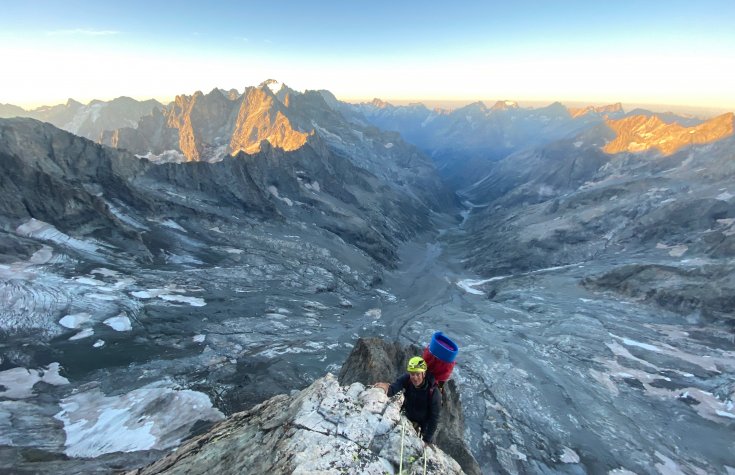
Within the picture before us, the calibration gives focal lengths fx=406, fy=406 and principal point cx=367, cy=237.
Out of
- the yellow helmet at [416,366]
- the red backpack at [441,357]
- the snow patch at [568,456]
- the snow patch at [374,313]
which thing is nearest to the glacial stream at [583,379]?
the snow patch at [568,456]

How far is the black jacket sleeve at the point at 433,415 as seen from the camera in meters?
12.8

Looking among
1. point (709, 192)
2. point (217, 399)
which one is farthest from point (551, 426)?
point (709, 192)

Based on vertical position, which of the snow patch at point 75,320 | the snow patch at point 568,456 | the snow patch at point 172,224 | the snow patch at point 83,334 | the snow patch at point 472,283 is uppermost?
the snow patch at point 172,224

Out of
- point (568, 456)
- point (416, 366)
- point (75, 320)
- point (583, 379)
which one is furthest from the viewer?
point (583, 379)

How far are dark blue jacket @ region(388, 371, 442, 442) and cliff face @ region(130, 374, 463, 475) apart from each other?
1.24 feet

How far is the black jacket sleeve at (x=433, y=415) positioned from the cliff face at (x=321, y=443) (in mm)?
346

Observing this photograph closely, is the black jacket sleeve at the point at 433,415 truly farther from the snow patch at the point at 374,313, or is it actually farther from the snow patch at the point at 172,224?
the snow patch at the point at 172,224

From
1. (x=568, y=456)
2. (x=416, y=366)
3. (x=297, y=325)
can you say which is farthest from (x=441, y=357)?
(x=297, y=325)

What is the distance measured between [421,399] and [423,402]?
12 cm

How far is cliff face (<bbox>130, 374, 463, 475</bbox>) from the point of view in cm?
1161

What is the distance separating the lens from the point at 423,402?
518 inches

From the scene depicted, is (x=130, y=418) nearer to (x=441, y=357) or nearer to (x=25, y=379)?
(x=25, y=379)

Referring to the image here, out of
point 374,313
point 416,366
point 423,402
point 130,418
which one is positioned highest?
point 416,366

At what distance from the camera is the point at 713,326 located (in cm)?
9138
